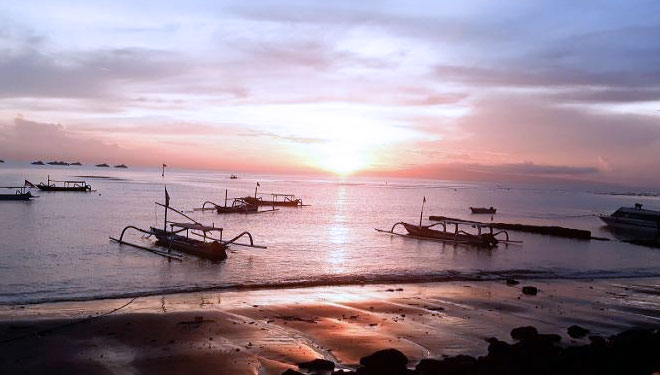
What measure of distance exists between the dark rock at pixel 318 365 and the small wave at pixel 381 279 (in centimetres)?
1064

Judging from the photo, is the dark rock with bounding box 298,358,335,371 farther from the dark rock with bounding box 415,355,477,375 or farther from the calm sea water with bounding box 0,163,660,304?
the calm sea water with bounding box 0,163,660,304

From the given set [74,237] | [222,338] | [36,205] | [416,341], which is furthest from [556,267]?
[36,205]

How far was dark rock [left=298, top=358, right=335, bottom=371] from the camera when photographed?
11156 mm

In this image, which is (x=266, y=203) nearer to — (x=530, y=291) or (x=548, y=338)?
(x=530, y=291)

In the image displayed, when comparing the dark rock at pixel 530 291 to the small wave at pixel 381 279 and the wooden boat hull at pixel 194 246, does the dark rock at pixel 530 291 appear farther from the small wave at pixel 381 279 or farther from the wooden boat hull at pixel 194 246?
the wooden boat hull at pixel 194 246

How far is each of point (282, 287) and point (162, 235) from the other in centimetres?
1421

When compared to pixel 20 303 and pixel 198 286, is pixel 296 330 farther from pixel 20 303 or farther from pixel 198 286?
pixel 20 303

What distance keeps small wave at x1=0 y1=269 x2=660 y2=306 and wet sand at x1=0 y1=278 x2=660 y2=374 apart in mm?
935

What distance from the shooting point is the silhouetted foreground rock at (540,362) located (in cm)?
1017

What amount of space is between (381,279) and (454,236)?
64.9 feet

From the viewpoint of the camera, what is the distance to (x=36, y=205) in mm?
62281

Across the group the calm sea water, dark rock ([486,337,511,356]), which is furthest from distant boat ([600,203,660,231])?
dark rock ([486,337,511,356])

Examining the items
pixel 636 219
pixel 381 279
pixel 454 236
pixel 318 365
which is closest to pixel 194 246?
pixel 381 279

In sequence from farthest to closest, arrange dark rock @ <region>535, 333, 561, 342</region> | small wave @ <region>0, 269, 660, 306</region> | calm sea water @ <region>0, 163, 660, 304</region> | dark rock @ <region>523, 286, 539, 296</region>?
1. calm sea water @ <region>0, 163, 660, 304</region>
2. dark rock @ <region>523, 286, 539, 296</region>
3. small wave @ <region>0, 269, 660, 306</region>
4. dark rock @ <region>535, 333, 561, 342</region>
